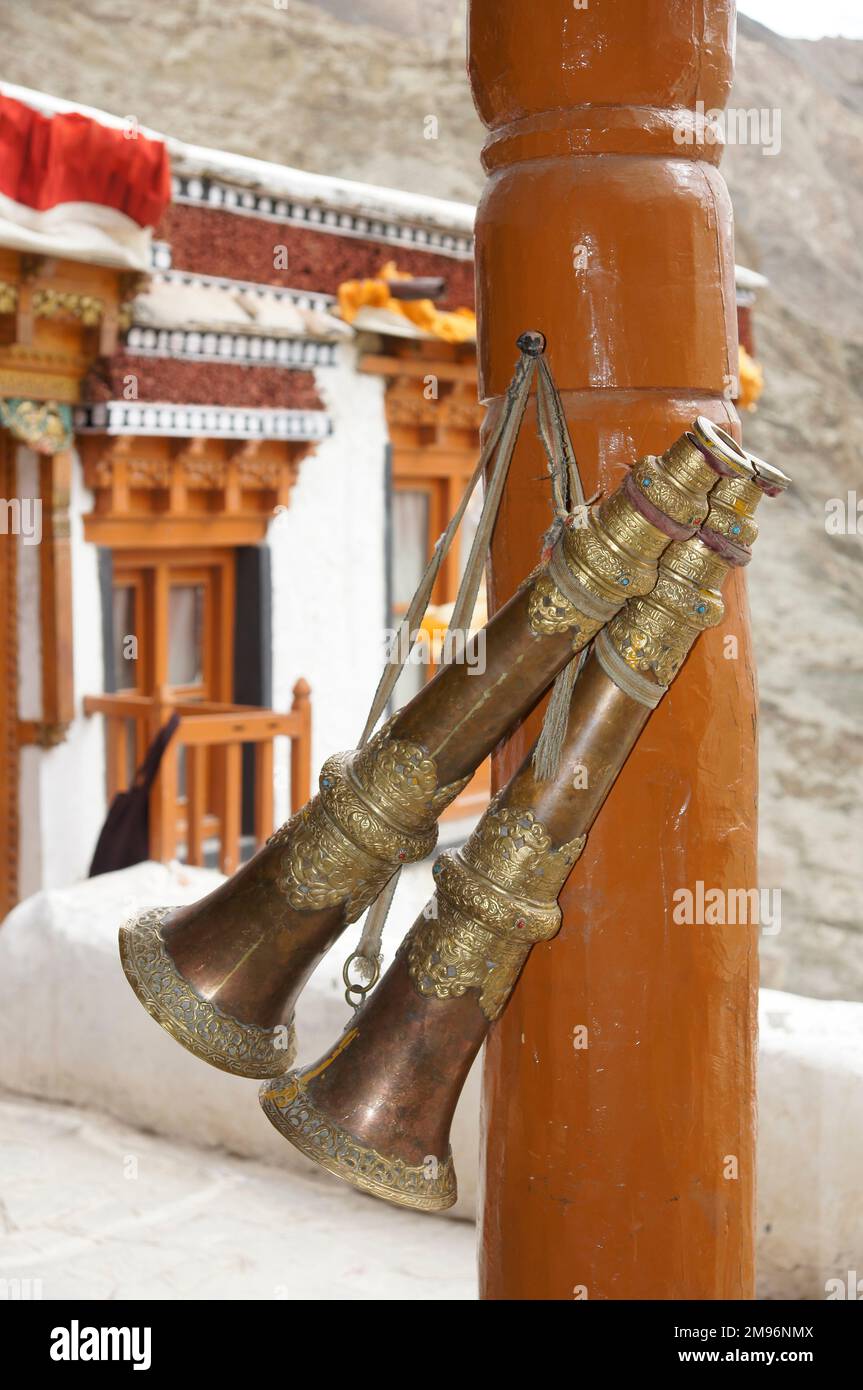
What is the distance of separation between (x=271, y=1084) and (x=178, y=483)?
5492 mm

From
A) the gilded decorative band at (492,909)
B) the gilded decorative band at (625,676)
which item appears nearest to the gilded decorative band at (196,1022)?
the gilded decorative band at (492,909)

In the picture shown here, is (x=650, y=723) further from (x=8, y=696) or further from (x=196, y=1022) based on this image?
(x=8, y=696)

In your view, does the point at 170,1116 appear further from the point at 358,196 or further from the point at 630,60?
the point at 358,196

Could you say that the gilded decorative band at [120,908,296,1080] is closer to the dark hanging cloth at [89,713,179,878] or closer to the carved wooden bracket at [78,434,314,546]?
the dark hanging cloth at [89,713,179,878]

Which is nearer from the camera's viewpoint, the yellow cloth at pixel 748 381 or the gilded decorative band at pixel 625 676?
the gilded decorative band at pixel 625 676

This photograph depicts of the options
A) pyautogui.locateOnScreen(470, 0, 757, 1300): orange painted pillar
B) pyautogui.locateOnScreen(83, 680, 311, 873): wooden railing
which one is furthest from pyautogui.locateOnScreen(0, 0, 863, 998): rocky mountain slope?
pyautogui.locateOnScreen(470, 0, 757, 1300): orange painted pillar

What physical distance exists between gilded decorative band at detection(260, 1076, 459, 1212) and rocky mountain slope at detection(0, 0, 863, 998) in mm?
15390

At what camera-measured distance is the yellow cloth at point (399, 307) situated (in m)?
7.29

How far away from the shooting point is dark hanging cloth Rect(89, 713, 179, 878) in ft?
19.3

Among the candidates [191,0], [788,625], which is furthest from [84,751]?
[191,0]

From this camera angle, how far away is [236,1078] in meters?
3.01

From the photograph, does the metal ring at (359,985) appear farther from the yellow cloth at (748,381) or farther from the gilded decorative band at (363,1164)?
the yellow cloth at (748,381)

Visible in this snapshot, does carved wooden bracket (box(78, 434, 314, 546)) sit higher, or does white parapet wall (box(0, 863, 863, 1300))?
carved wooden bracket (box(78, 434, 314, 546))

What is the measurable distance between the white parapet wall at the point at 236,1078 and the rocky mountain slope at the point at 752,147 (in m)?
13.6
